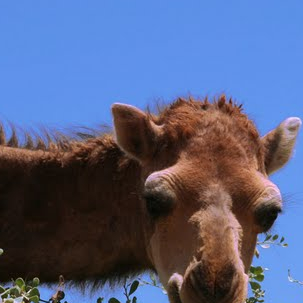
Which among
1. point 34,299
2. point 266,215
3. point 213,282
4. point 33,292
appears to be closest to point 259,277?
point 266,215


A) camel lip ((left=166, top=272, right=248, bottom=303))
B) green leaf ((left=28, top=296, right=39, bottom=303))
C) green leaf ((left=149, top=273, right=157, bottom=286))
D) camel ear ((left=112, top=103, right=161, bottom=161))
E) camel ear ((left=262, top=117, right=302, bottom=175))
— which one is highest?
camel ear ((left=262, top=117, right=302, bottom=175))

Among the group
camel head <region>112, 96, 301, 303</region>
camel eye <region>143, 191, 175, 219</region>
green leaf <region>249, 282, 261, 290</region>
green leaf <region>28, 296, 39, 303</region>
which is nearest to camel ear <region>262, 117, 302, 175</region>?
camel head <region>112, 96, 301, 303</region>

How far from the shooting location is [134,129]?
12.5 meters

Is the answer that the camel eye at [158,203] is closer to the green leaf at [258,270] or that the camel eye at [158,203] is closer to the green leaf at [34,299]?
the green leaf at [258,270]

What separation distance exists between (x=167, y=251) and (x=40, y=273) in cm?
239

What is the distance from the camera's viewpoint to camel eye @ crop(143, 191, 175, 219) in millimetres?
11326

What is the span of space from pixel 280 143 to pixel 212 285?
3.32 meters

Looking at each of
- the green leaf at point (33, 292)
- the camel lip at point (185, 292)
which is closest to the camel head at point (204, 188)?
the camel lip at point (185, 292)

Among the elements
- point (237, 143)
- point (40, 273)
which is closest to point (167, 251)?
point (237, 143)

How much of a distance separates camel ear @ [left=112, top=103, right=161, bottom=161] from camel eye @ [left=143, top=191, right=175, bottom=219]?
949mm

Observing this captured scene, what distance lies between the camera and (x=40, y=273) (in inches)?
515

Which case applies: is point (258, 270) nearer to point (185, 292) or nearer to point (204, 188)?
point (204, 188)

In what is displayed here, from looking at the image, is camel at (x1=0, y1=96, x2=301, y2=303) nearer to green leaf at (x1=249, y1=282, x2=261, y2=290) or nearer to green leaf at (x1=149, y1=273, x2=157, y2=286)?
green leaf at (x1=149, y1=273, x2=157, y2=286)

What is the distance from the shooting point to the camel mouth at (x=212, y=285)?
33.2 ft
